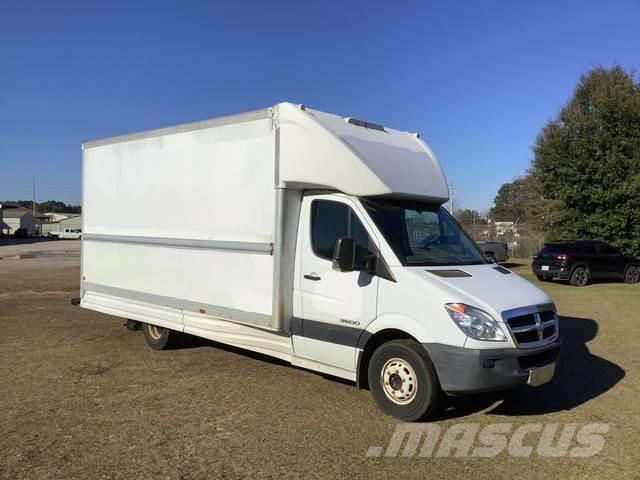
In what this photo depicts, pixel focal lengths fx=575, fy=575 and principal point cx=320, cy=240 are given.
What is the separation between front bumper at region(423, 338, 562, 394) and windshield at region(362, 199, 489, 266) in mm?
1019

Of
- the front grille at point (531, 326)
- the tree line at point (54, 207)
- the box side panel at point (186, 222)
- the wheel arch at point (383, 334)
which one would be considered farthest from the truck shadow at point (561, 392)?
the tree line at point (54, 207)

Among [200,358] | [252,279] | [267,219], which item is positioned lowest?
[200,358]

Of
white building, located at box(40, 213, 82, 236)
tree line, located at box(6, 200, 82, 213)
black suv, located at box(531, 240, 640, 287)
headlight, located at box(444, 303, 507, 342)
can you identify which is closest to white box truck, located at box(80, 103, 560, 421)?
headlight, located at box(444, 303, 507, 342)

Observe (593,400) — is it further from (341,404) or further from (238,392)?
(238,392)

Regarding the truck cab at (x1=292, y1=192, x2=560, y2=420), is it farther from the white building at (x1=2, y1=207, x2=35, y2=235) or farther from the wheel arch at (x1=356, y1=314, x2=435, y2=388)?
the white building at (x1=2, y1=207, x2=35, y2=235)

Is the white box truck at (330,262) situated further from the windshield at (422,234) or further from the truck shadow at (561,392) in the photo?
the truck shadow at (561,392)

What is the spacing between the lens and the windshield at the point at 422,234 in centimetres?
589

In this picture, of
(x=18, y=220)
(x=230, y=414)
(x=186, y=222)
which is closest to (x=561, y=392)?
(x=230, y=414)

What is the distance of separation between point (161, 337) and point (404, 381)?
14.5 feet

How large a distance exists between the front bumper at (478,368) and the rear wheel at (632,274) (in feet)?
60.1

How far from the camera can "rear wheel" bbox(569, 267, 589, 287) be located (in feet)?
65.0

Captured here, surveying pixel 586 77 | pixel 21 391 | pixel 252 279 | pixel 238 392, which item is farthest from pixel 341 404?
pixel 586 77

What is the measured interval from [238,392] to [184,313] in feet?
5.38

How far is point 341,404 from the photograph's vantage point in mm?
6078
